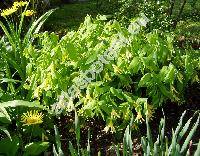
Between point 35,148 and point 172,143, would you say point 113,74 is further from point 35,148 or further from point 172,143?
point 172,143

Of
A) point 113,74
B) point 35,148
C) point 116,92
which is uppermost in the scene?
point 113,74

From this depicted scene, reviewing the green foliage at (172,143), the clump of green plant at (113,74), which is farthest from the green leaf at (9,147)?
the green foliage at (172,143)

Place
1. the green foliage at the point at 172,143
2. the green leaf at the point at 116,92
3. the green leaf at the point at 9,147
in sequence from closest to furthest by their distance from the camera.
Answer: the green foliage at the point at 172,143
the green leaf at the point at 9,147
the green leaf at the point at 116,92

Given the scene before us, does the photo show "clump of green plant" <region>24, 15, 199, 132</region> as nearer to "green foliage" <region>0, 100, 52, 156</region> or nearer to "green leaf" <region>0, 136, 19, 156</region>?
"green foliage" <region>0, 100, 52, 156</region>

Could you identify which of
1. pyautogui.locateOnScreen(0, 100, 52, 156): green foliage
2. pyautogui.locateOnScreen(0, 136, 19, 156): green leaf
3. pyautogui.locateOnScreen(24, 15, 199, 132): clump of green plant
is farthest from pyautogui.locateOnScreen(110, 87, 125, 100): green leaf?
pyautogui.locateOnScreen(0, 136, 19, 156): green leaf

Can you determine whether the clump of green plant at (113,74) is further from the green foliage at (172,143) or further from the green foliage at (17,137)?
the green foliage at (172,143)

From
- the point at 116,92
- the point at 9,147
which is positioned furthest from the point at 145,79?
the point at 9,147

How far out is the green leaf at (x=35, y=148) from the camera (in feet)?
11.4

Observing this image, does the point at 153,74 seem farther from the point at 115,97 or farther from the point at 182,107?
the point at 182,107

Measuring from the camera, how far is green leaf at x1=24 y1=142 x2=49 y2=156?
349cm

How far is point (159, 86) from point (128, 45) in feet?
1.56

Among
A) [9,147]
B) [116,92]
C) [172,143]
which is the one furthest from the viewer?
[116,92]

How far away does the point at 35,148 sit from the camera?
3.49 m

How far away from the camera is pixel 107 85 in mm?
3746
